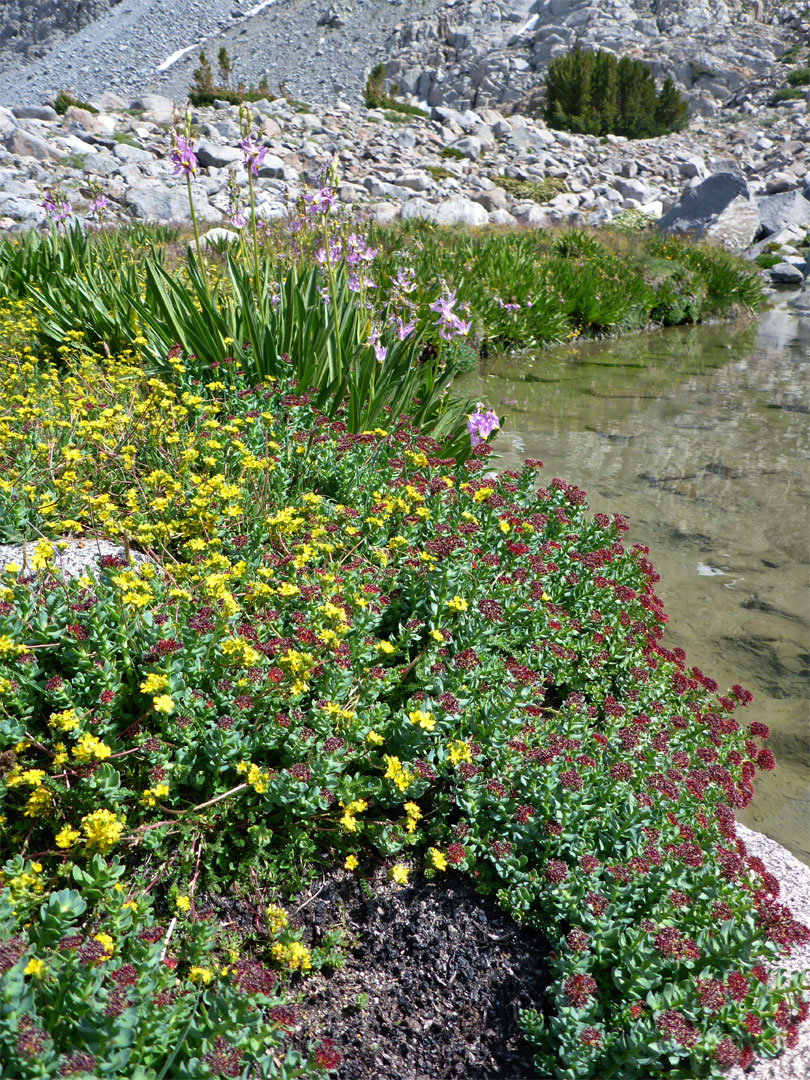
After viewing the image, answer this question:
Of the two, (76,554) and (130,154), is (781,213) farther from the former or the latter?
(76,554)

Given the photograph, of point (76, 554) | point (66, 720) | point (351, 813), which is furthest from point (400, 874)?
point (76, 554)

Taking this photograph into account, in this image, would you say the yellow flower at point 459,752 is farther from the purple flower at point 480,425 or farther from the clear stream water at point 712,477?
the purple flower at point 480,425

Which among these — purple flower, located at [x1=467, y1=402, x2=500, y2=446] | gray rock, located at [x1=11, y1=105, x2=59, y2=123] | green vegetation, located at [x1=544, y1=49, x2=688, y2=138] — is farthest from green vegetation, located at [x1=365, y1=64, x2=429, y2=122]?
purple flower, located at [x1=467, y1=402, x2=500, y2=446]

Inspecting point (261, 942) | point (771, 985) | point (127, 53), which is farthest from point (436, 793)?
point (127, 53)

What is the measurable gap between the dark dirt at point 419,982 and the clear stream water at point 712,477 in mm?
1446

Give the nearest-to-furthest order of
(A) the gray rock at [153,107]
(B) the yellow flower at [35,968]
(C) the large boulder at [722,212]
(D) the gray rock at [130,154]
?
1. (B) the yellow flower at [35,968]
2. (C) the large boulder at [722,212]
3. (D) the gray rock at [130,154]
4. (A) the gray rock at [153,107]

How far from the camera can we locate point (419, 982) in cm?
215

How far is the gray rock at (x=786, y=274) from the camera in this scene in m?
19.2

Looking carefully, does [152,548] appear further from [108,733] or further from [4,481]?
[108,733]

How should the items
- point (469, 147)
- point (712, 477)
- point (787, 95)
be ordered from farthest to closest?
1. point (787, 95)
2. point (469, 147)
3. point (712, 477)

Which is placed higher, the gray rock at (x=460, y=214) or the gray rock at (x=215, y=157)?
the gray rock at (x=215, y=157)

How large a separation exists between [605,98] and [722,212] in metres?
25.2

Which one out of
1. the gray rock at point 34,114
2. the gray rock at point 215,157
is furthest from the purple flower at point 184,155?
the gray rock at point 34,114

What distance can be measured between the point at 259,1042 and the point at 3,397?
176 inches
